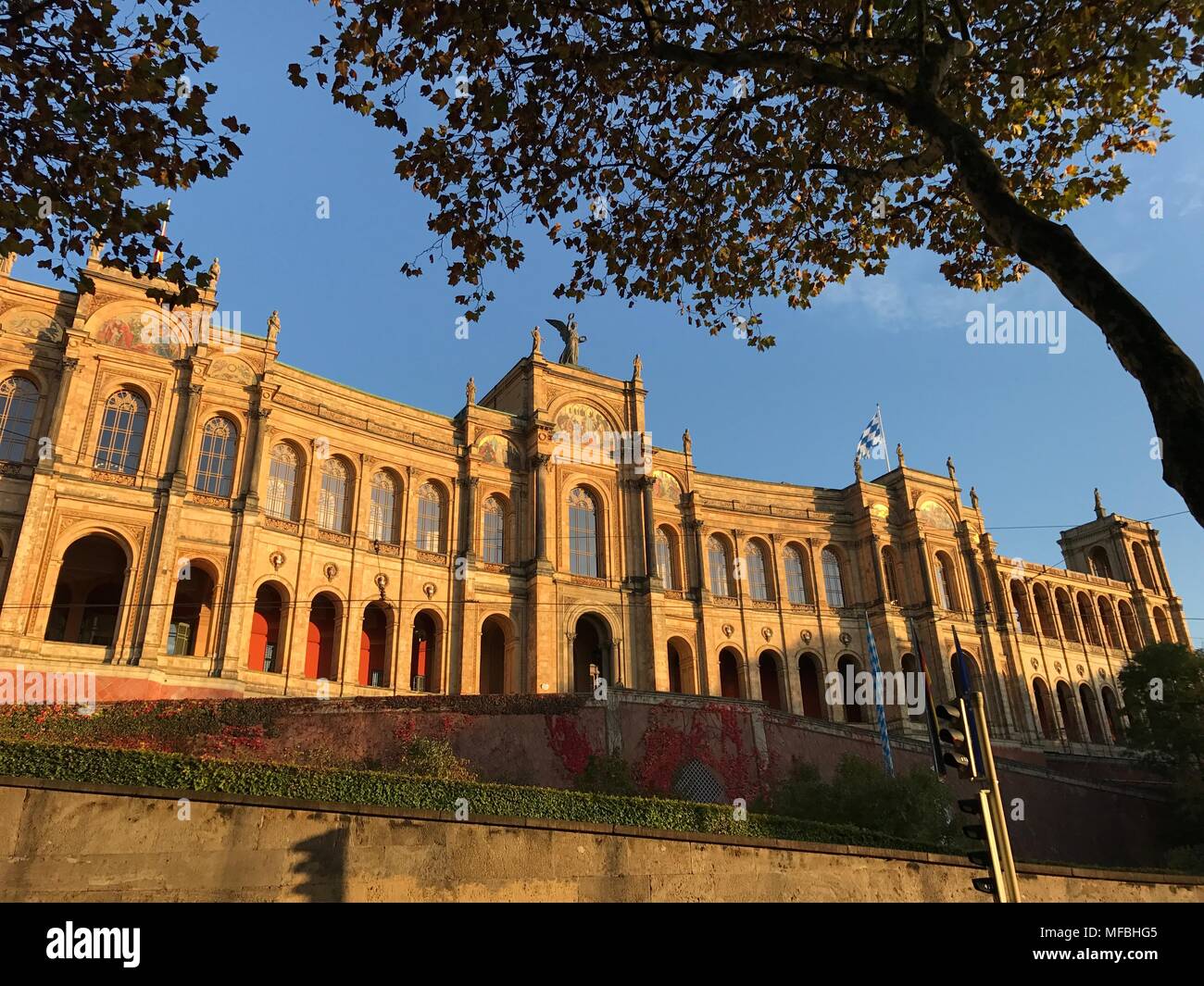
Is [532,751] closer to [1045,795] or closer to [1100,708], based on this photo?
[1045,795]

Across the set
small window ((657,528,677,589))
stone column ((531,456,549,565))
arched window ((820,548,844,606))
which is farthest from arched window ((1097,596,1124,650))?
stone column ((531,456,549,565))

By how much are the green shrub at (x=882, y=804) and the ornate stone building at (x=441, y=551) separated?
50.1 feet

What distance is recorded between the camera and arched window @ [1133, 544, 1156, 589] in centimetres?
6031

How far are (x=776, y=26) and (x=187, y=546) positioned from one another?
24996 mm

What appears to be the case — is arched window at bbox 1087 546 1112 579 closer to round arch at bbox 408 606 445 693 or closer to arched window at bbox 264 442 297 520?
round arch at bbox 408 606 445 693

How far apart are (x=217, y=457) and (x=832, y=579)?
104ft

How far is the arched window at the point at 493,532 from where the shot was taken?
122ft

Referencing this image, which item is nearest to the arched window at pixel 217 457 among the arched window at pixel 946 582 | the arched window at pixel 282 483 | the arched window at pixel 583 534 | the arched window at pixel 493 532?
the arched window at pixel 282 483

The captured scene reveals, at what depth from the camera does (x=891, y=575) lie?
155ft

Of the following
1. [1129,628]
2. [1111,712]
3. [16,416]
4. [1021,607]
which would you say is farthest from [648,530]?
[1129,628]

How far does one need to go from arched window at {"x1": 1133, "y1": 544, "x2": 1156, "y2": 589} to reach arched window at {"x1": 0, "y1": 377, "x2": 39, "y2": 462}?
66.3 meters

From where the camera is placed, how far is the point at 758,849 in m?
15.8

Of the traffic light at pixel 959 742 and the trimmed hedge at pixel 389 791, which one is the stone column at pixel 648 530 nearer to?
the trimmed hedge at pixel 389 791

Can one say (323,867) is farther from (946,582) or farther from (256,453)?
(946,582)
